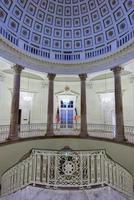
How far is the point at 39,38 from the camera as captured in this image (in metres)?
12.5

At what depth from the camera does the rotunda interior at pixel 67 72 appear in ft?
32.2

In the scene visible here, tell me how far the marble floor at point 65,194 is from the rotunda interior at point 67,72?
118 centimetres

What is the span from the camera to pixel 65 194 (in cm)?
404

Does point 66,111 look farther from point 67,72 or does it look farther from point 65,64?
point 65,64

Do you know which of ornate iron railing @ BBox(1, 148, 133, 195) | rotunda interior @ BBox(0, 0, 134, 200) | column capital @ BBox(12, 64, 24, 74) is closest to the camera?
ornate iron railing @ BBox(1, 148, 133, 195)

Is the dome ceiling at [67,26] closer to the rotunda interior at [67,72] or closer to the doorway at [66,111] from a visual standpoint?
the rotunda interior at [67,72]

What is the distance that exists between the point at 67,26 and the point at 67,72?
3.76 m

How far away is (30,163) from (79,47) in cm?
1085

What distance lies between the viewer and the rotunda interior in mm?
9805

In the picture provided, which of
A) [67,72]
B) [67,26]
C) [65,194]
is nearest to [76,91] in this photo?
[67,72]

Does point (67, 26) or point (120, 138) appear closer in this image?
point (120, 138)

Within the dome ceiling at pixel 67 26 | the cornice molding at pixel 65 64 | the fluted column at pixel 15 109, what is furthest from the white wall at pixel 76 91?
the fluted column at pixel 15 109

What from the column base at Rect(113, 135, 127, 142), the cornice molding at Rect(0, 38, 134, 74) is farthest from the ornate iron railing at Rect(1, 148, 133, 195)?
the cornice molding at Rect(0, 38, 134, 74)

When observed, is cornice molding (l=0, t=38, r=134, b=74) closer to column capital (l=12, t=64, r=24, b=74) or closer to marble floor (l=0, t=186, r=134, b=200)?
column capital (l=12, t=64, r=24, b=74)
